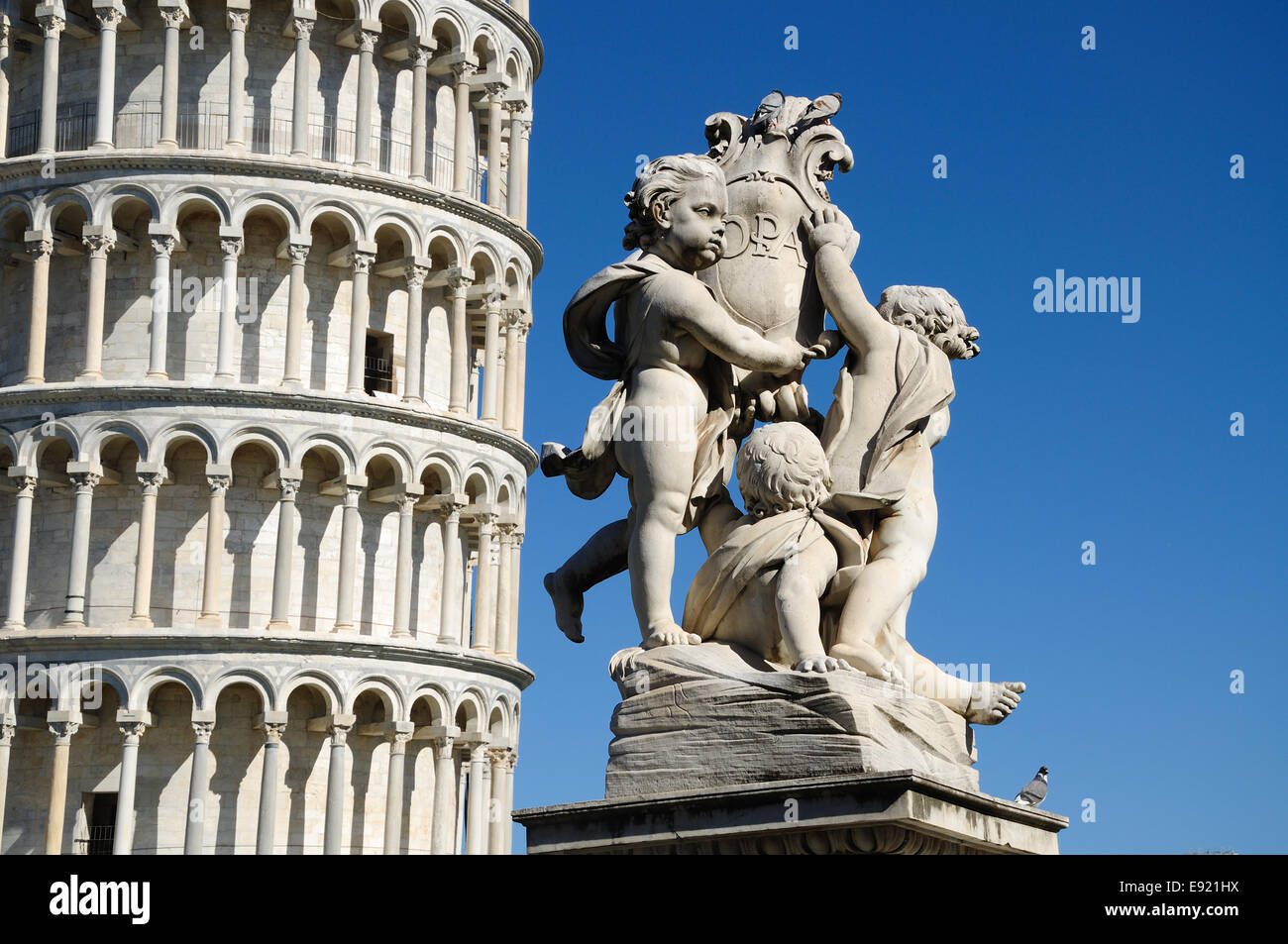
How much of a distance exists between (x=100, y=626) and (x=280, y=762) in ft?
16.7

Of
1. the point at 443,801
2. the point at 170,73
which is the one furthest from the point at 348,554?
the point at 170,73

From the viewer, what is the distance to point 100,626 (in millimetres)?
47031

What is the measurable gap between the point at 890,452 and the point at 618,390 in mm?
1085

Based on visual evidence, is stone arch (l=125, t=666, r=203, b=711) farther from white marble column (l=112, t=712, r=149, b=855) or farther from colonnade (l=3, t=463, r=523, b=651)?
colonnade (l=3, t=463, r=523, b=651)

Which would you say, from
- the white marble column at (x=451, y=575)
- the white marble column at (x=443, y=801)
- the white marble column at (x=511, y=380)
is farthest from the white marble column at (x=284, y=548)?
the white marble column at (x=511, y=380)

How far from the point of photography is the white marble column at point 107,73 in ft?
159

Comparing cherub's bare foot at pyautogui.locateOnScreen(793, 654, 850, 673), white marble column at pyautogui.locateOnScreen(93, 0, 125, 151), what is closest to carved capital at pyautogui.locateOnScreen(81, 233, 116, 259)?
white marble column at pyautogui.locateOnScreen(93, 0, 125, 151)

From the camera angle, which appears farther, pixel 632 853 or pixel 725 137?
pixel 725 137

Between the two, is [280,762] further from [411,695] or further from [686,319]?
[686,319]

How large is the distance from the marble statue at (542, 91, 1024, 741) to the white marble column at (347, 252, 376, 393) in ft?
135

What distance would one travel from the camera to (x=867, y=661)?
7336 mm

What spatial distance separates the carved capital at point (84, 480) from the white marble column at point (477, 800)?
10942 millimetres

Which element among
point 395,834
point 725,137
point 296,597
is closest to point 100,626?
point 296,597

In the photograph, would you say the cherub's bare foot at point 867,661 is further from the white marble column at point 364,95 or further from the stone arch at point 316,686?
the white marble column at point 364,95
